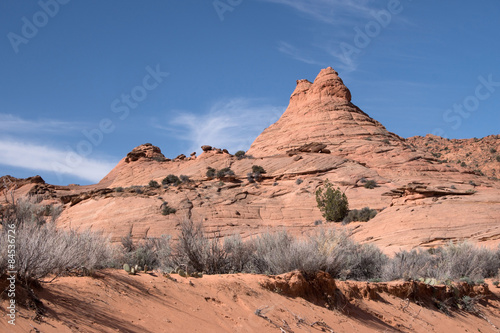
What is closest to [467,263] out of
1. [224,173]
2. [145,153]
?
[224,173]

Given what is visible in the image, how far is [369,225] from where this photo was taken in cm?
2458

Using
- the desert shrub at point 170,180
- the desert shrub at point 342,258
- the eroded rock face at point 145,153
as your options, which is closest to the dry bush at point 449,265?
the desert shrub at point 342,258

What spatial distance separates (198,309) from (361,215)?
23413 millimetres

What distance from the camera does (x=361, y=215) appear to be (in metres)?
28.8

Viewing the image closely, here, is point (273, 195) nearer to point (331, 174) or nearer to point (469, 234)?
point (331, 174)

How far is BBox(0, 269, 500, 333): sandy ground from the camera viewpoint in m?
5.46

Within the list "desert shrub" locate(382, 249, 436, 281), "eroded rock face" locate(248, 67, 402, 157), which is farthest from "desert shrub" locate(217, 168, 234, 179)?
"desert shrub" locate(382, 249, 436, 281)

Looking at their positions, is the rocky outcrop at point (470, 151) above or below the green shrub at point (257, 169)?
above

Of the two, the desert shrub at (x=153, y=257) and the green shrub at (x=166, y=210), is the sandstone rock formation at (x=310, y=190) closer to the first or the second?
the green shrub at (x=166, y=210)

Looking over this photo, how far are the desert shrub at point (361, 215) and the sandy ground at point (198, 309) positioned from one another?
59.8 ft

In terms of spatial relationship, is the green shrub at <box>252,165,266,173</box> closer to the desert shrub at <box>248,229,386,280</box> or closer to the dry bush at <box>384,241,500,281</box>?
the dry bush at <box>384,241,500,281</box>

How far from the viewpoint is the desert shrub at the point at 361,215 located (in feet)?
93.1

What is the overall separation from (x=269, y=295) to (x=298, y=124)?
47.5 meters

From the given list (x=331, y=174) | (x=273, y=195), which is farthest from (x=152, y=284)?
(x=331, y=174)
